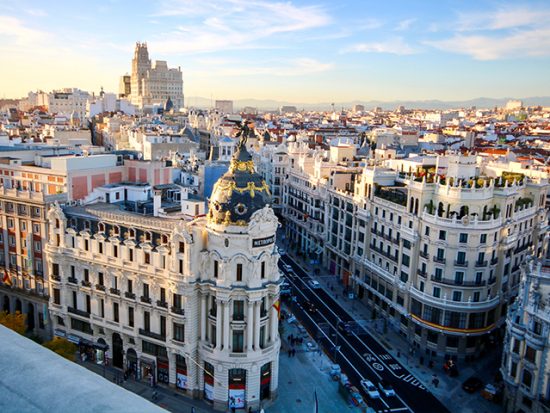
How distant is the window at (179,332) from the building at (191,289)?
0.39 ft

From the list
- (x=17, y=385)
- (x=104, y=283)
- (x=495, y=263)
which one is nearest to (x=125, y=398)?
(x=17, y=385)

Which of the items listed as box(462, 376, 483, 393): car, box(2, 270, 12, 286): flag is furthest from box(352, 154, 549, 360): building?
box(2, 270, 12, 286): flag

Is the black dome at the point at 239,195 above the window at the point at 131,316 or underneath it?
above

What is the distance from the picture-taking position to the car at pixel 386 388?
218 ft

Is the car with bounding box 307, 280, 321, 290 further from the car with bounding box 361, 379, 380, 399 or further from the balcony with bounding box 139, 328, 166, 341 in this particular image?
the balcony with bounding box 139, 328, 166, 341

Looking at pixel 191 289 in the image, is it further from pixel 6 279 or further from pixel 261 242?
pixel 6 279

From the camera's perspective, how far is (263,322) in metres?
61.9

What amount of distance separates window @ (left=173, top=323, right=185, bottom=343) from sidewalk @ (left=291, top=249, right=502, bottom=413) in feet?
105

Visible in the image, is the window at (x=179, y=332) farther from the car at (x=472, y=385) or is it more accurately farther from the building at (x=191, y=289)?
the car at (x=472, y=385)

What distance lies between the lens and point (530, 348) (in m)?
60.0

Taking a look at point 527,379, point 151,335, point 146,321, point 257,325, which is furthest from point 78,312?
A: point 527,379

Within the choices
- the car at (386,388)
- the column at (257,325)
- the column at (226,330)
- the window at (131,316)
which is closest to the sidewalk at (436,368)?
the car at (386,388)

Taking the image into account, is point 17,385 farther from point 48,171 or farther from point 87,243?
point 48,171

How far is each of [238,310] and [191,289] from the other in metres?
5.92
